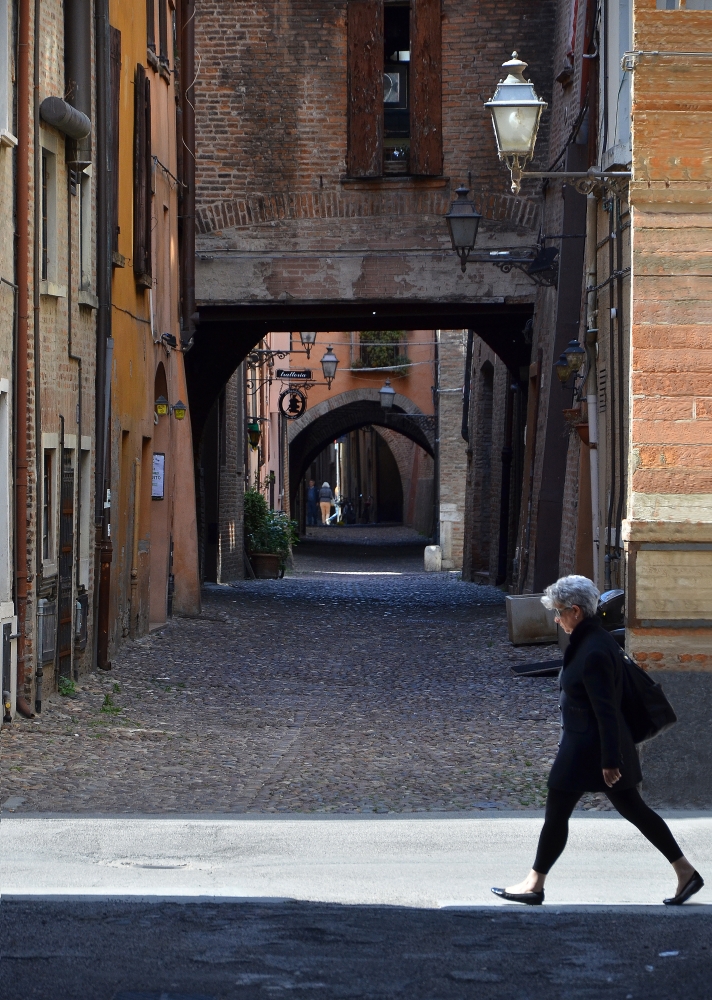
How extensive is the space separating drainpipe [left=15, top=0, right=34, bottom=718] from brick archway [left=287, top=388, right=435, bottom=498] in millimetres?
31577

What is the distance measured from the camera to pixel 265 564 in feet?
98.1

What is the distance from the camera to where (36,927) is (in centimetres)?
572

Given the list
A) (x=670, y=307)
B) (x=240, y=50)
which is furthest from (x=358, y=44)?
(x=670, y=307)

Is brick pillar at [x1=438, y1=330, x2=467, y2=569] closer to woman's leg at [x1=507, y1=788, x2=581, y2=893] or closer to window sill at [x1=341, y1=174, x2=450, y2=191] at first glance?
window sill at [x1=341, y1=174, x2=450, y2=191]

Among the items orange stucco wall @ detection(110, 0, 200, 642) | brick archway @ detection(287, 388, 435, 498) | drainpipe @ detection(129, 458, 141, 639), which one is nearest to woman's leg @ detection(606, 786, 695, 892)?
orange stucco wall @ detection(110, 0, 200, 642)

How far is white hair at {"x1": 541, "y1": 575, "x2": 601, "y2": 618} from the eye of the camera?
6.02 metres

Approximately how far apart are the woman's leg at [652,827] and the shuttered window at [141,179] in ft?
38.8

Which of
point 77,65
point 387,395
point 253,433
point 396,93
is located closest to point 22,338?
point 77,65

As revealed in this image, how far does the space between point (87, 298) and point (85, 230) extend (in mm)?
665

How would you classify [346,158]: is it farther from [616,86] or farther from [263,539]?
[263,539]

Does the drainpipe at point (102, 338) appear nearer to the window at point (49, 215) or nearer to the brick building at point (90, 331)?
the brick building at point (90, 331)

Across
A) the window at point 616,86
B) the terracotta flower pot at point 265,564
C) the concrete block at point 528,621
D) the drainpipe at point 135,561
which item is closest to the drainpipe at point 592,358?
the concrete block at point 528,621

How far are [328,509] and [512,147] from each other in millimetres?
63186

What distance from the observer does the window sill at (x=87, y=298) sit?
13.8 meters
